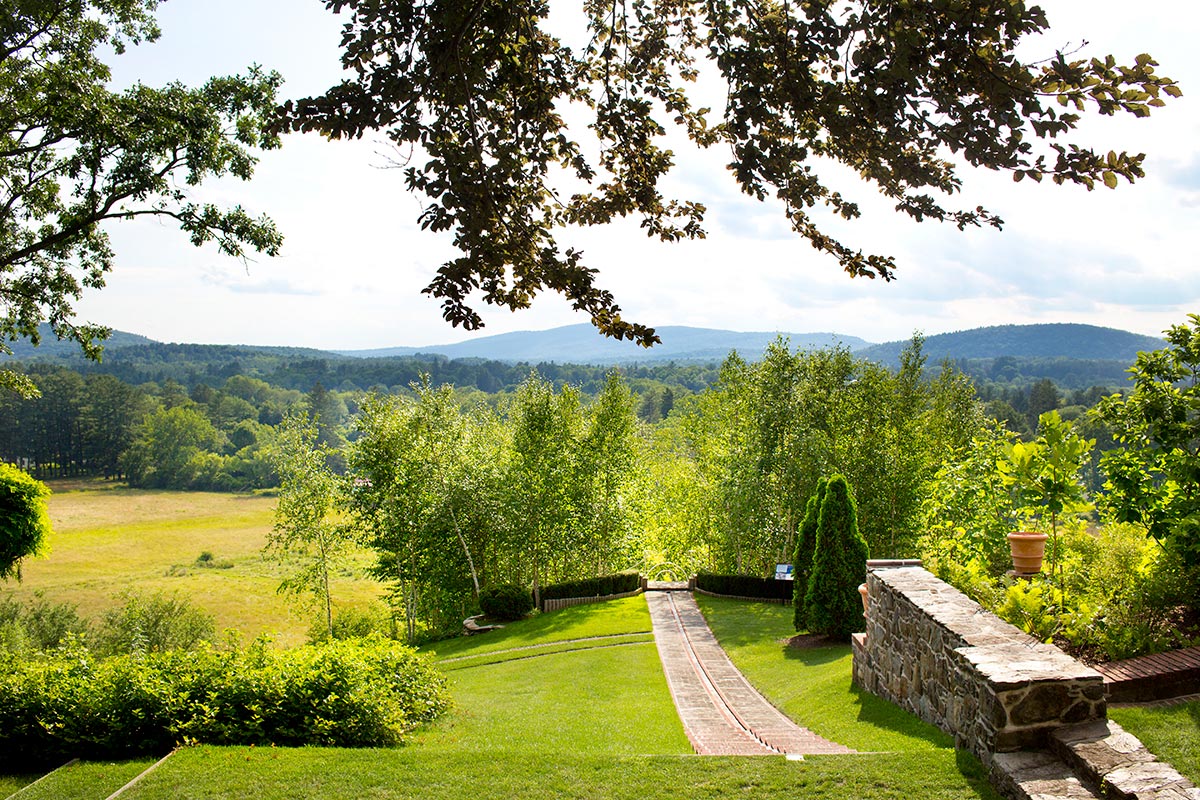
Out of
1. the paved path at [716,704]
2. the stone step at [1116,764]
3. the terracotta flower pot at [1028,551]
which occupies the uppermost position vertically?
the terracotta flower pot at [1028,551]

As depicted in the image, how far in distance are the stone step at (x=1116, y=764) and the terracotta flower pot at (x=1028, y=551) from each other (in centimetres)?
296

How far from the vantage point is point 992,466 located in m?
11.8

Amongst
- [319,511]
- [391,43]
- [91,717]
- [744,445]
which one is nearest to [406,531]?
[319,511]

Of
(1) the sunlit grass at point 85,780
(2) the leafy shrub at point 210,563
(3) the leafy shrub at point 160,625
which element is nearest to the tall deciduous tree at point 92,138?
(1) the sunlit grass at point 85,780

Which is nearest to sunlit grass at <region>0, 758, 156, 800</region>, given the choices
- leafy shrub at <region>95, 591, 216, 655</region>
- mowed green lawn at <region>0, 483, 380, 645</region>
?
leafy shrub at <region>95, 591, 216, 655</region>

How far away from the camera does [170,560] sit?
53.8 metres

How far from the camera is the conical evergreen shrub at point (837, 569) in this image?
13367mm

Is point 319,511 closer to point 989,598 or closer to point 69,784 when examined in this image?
point 69,784

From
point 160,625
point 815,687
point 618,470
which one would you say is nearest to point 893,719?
point 815,687

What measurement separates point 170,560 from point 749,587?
47511mm

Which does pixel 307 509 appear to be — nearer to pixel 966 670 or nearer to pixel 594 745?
pixel 594 745

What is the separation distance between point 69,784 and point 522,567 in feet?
66.5

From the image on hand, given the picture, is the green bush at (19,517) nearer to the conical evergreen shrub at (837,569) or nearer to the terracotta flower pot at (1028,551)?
the conical evergreen shrub at (837,569)

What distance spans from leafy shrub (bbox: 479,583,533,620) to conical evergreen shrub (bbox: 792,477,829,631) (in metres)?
10.1
